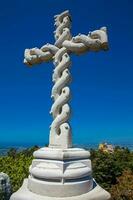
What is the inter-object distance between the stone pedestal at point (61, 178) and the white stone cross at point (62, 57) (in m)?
0.21

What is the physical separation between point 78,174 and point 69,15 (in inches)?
75.0

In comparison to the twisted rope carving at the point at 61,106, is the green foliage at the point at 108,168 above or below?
below

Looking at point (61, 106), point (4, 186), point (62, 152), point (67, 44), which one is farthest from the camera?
point (4, 186)

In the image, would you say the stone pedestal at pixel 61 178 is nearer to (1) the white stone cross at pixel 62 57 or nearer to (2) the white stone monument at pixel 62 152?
(2) the white stone monument at pixel 62 152

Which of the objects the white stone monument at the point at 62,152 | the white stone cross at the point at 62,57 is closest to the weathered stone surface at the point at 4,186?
the white stone monument at the point at 62,152

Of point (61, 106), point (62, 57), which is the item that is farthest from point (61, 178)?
point (62, 57)

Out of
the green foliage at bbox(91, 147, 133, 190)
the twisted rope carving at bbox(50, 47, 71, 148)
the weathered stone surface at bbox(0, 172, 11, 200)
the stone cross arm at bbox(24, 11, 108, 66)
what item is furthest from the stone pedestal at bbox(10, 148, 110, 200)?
the green foliage at bbox(91, 147, 133, 190)

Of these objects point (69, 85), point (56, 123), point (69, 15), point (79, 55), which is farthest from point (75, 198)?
point (69, 15)

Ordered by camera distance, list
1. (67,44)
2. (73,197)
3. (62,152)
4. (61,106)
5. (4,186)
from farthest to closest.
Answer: (4,186), (67,44), (61,106), (62,152), (73,197)

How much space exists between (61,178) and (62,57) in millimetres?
1392

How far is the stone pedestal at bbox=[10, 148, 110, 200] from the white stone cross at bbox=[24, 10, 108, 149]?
208 mm

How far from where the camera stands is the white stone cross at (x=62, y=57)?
10.0 feet

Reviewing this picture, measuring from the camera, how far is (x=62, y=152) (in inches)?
110

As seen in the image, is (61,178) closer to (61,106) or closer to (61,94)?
(61,106)
